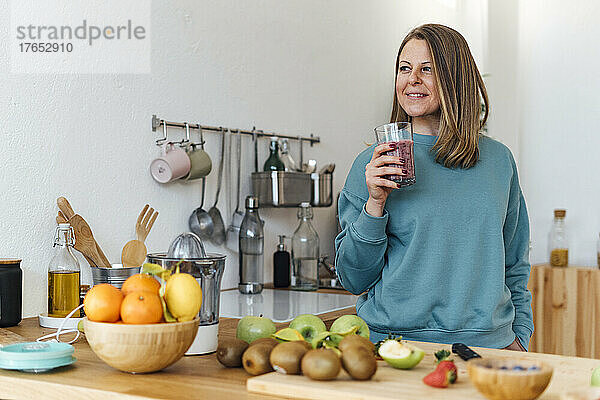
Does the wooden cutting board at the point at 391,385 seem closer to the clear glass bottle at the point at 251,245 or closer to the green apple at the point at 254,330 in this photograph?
the green apple at the point at 254,330

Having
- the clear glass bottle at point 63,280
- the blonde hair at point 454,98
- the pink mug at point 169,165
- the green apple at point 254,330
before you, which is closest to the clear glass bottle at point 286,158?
the pink mug at point 169,165

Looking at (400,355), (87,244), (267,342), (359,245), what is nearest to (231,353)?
(267,342)

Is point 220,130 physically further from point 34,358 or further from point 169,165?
point 34,358

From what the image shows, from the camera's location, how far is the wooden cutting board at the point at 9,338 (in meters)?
1.50

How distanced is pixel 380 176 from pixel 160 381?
1.93 ft

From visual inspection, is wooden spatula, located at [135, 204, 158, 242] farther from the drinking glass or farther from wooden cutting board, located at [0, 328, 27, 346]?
the drinking glass

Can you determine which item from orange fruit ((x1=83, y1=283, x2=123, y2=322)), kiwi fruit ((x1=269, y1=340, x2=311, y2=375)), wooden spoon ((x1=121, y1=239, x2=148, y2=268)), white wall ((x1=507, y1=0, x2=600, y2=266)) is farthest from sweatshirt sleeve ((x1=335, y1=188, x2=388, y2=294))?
white wall ((x1=507, y1=0, x2=600, y2=266))

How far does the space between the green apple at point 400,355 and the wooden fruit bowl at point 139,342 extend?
1.02 ft

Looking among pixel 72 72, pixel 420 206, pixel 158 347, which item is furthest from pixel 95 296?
pixel 72 72

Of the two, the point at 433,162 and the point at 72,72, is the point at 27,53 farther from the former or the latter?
the point at 433,162

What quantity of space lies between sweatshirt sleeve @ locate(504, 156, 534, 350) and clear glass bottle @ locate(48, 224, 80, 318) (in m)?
1.05

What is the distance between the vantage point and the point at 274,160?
267 centimetres

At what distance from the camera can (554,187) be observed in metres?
3.38

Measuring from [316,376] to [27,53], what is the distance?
129 centimetres
